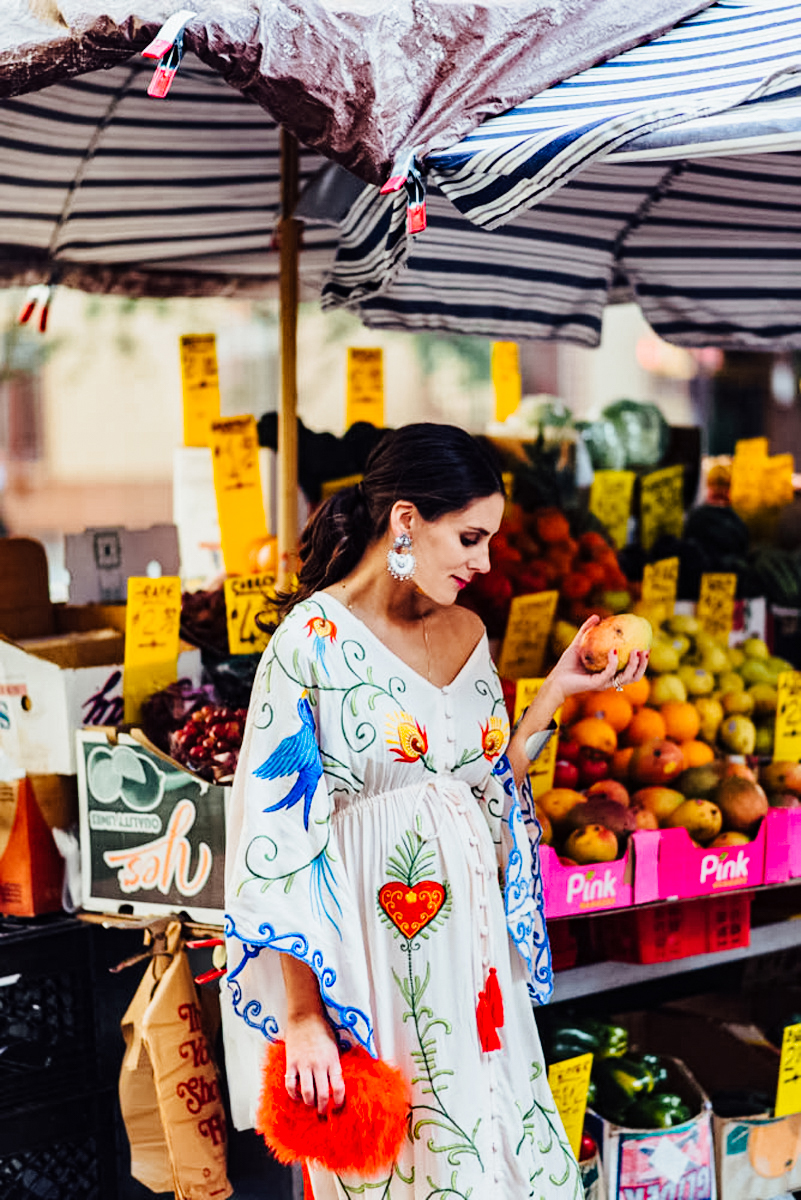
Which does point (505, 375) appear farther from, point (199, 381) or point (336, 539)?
point (336, 539)

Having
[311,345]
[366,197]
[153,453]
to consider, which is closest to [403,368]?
[311,345]

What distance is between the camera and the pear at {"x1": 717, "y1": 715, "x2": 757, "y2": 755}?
3855 millimetres

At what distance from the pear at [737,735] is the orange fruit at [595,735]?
45 centimetres

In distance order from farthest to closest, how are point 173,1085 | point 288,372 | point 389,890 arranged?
point 288,372 → point 173,1085 → point 389,890

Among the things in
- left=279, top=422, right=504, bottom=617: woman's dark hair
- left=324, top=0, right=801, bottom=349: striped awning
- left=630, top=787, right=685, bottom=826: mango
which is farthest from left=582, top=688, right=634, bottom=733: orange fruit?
left=279, top=422, right=504, bottom=617: woman's dark hair

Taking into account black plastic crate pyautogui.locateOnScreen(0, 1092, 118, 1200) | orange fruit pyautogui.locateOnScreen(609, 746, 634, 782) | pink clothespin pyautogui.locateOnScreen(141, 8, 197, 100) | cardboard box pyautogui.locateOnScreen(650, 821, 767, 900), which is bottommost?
black plastic crate pyautogui.locateOnScreen(0, 1092, 118, 1200)

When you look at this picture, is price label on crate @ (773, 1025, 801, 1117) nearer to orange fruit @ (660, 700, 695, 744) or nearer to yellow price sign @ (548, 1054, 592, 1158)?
yellow price sign @ (548, 1054, 592, 1158)

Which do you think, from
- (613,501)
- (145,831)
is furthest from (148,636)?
(613,501)

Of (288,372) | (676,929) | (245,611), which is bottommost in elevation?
(676,929)

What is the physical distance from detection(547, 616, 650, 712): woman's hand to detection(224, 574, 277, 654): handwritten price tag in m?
1.11

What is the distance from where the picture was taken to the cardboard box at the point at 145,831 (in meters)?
2.99

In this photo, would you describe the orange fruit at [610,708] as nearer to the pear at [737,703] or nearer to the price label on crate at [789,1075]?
the pear at [737,703]

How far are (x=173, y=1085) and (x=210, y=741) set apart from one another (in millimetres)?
733

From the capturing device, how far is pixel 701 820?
3281 mm
